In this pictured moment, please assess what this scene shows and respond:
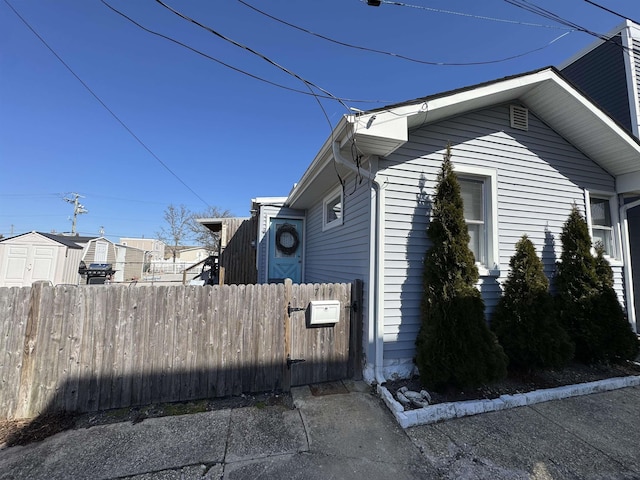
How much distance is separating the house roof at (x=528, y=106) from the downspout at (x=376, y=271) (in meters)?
0.32

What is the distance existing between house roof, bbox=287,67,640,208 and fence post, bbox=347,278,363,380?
1891mm

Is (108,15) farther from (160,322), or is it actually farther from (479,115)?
(479,115)

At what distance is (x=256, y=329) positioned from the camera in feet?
11.1

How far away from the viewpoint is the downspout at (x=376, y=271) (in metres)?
3.52

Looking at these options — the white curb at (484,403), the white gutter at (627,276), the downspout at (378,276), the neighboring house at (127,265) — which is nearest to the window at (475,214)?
the downspout at (378,276)

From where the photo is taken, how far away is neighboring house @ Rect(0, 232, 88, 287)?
14.0m

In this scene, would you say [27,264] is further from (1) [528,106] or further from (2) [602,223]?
(2) [602,223]

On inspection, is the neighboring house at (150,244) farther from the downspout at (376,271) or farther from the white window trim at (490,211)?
the white window trim at (490,211)

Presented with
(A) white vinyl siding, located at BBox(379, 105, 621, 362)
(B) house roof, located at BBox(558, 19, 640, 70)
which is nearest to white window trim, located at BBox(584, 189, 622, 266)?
(A) white vinyl siding, located at BBox(379, 105, 621, 362)

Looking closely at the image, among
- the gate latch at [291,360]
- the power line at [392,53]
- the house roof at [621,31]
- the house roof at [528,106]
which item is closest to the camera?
the house roof at [528,106]

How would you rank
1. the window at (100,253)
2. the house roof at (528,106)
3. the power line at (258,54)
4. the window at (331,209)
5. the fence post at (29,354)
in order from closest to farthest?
the fence post at (29,354) → the power line at (258,54) → the house roof at (528,106) → the window at (331,209) → the window at (100,253)

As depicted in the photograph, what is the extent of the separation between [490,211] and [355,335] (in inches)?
107

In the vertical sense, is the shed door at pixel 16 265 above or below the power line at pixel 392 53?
below

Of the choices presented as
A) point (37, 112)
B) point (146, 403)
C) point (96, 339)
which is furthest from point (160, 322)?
point (37, 112)
